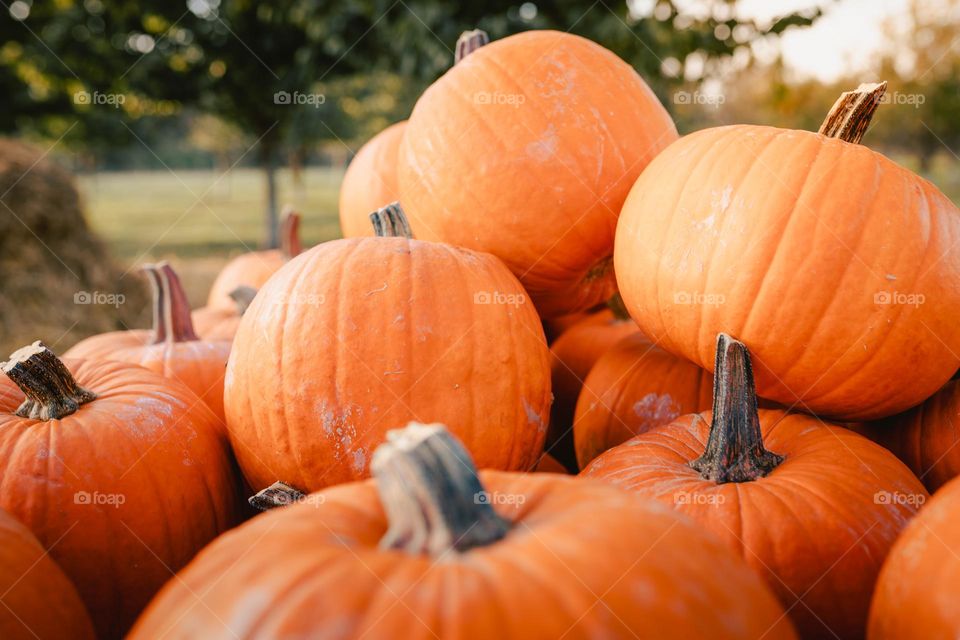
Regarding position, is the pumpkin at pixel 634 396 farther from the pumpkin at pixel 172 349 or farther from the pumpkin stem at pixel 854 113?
the pumpkin at pixel 172 349

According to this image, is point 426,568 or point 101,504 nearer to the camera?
point 426,568

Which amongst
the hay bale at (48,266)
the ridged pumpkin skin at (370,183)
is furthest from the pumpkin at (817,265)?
the hay bale at (48,266)

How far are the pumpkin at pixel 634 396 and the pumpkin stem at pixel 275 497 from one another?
749 mm

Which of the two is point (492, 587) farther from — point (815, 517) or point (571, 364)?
point (571, 364)

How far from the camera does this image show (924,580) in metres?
0.88

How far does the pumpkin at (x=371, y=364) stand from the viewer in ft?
4.61

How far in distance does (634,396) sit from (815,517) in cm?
64

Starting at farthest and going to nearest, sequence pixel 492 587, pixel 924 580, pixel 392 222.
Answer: pixel 392 222 < pixel 924 580 < pixel 492 587

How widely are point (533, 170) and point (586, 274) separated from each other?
0.35 meters

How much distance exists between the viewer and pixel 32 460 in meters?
1.28

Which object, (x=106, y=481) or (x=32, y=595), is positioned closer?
(x=32, y=595)

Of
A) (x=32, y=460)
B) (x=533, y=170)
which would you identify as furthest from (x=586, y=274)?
(x=32, y=460)

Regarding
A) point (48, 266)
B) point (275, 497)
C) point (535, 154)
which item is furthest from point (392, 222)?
point (48, 266)

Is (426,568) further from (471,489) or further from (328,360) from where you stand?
(328,360)
